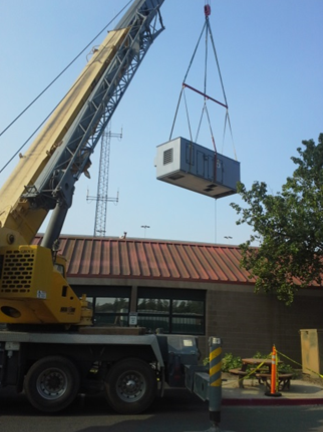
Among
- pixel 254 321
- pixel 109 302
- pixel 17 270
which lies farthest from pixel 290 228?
pixel 17 270

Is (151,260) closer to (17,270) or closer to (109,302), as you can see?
(109,302)

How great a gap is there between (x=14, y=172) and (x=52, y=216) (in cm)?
134

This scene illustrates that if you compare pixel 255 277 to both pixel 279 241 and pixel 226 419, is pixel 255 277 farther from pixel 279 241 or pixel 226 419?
pixel 226 419

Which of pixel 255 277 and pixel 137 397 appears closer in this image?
pixel 137 397

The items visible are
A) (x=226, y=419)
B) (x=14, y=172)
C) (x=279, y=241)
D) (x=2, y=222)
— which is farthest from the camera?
(x=279, y=241)

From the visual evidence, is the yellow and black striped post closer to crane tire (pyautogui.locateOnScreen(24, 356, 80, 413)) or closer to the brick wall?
crane tire (pyautogui.locateOnScreen(24, 356, 80, 413))

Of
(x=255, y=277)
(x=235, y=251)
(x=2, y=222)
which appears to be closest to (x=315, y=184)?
(x=255, y=277)

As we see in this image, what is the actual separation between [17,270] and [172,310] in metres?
8.62

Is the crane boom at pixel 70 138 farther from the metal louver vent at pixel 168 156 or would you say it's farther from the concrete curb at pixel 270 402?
the concrete curb at pixel 270 402

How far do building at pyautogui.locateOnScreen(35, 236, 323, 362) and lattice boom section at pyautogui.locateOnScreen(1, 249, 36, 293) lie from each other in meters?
7.07

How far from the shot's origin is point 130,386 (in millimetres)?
8758

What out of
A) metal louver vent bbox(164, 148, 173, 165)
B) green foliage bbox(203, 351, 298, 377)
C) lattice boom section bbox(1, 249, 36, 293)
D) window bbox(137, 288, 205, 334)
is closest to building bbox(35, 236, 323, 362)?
window bbox(137, 288, 205, 334)

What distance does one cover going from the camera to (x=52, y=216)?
10.3 meters

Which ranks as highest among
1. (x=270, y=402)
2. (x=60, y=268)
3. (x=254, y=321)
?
(x=60, y=268)
